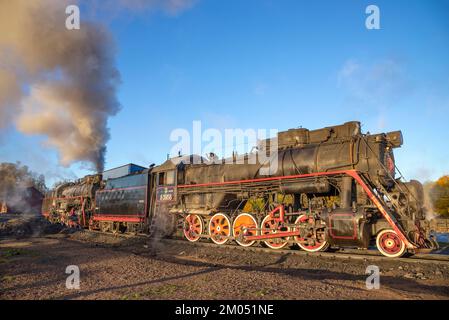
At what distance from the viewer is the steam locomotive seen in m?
8.12

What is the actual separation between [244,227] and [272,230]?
1191 mm

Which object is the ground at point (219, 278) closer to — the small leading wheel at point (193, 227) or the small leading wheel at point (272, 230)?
the small leading wheel at point (272, 230)

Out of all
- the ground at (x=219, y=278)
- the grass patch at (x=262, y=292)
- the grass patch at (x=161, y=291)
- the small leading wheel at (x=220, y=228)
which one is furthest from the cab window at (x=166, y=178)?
the grass patch at (x=262, y=292)

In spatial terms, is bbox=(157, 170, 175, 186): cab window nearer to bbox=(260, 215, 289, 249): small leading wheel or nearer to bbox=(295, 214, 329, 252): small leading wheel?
bbox=(260, 215, 289, 249): small leading wheel

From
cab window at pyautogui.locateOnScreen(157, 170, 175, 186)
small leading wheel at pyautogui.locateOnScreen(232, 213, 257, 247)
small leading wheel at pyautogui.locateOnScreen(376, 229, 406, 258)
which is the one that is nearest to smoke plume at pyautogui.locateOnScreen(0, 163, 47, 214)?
cab window at pyautogui.locateOnScreen(157, 170, 175, 186)

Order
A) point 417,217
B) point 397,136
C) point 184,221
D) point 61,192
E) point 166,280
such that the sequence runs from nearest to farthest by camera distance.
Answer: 1. point 166,280
2. point 417,217
3. point 397,136
4. point 184,221
5. point 61,192

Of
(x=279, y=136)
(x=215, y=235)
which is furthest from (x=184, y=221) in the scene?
(x=279, y=136)

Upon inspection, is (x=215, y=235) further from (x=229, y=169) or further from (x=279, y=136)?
(x=279, y=136)

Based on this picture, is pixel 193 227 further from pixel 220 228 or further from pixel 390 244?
pixel 390 244

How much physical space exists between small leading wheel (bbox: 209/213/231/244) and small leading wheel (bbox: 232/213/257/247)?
1.02ft

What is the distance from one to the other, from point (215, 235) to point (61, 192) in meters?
22.4

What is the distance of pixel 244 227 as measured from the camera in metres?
10.8

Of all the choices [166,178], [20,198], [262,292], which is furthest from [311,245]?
[20,198]
